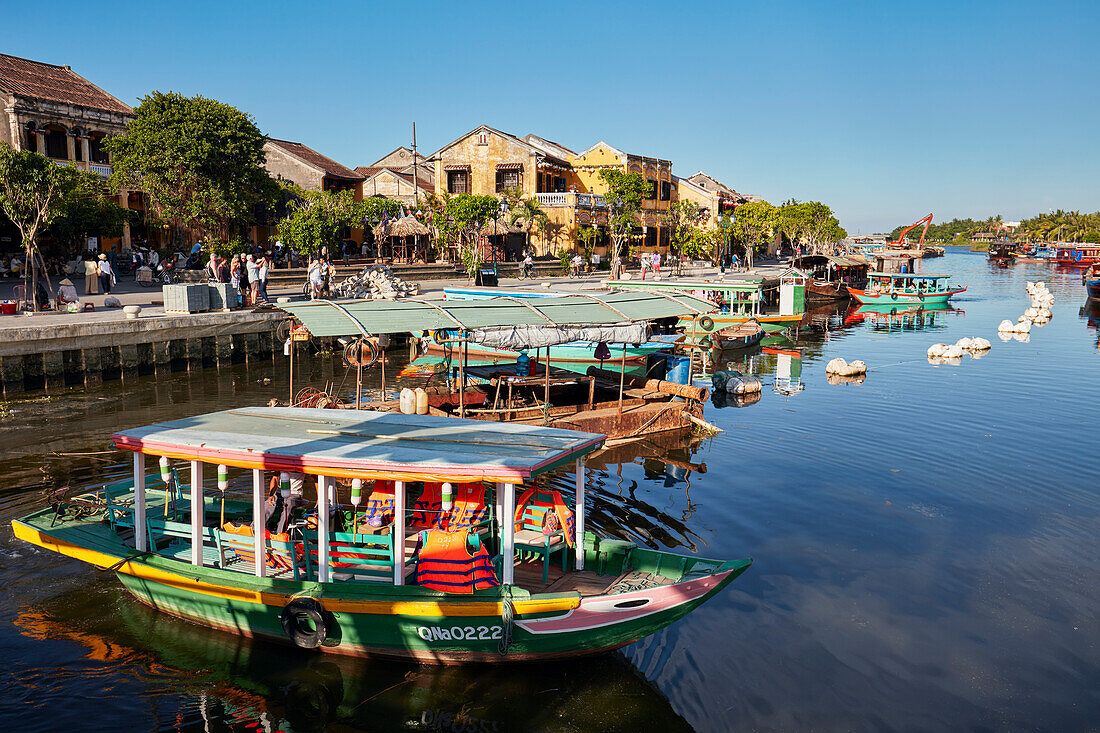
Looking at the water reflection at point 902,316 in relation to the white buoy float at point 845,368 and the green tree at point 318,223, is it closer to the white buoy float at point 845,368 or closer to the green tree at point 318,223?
the white buoy float at point 845,368

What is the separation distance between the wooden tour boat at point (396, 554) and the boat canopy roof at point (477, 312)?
5.46 meters

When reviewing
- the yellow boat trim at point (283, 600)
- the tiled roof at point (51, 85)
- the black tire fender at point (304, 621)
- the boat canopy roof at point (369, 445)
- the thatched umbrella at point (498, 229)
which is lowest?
the black tire fender at point (304, 621)

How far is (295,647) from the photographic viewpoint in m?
9.02

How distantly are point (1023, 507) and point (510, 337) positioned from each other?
10025mm

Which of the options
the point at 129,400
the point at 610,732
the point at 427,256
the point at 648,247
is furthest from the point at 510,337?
the point at 648,247

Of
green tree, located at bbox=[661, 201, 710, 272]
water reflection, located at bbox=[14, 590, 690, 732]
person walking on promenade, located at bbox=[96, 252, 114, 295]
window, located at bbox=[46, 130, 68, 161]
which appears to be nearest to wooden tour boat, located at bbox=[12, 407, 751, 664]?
water reflection, located at bbox=[14, 590, 690, 732]

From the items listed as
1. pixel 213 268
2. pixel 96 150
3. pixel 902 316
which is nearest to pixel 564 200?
pixel 902 316

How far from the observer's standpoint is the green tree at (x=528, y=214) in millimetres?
49938

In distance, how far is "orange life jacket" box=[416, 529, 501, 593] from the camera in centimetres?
830

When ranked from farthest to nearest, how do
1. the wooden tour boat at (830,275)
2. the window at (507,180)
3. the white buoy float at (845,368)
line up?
1. the window at (507,180)
2. the wooden tour boat at (830,275)
3. the white buoy float at (845,368)

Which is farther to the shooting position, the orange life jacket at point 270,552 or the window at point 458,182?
the window at point 458,182

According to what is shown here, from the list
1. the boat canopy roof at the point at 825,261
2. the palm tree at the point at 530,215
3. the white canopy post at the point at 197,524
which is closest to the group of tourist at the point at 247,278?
the white canopy post at the point at 197,524

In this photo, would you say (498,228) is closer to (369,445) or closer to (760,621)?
(369,445)

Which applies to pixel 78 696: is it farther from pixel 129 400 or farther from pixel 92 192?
pixel 92 192
